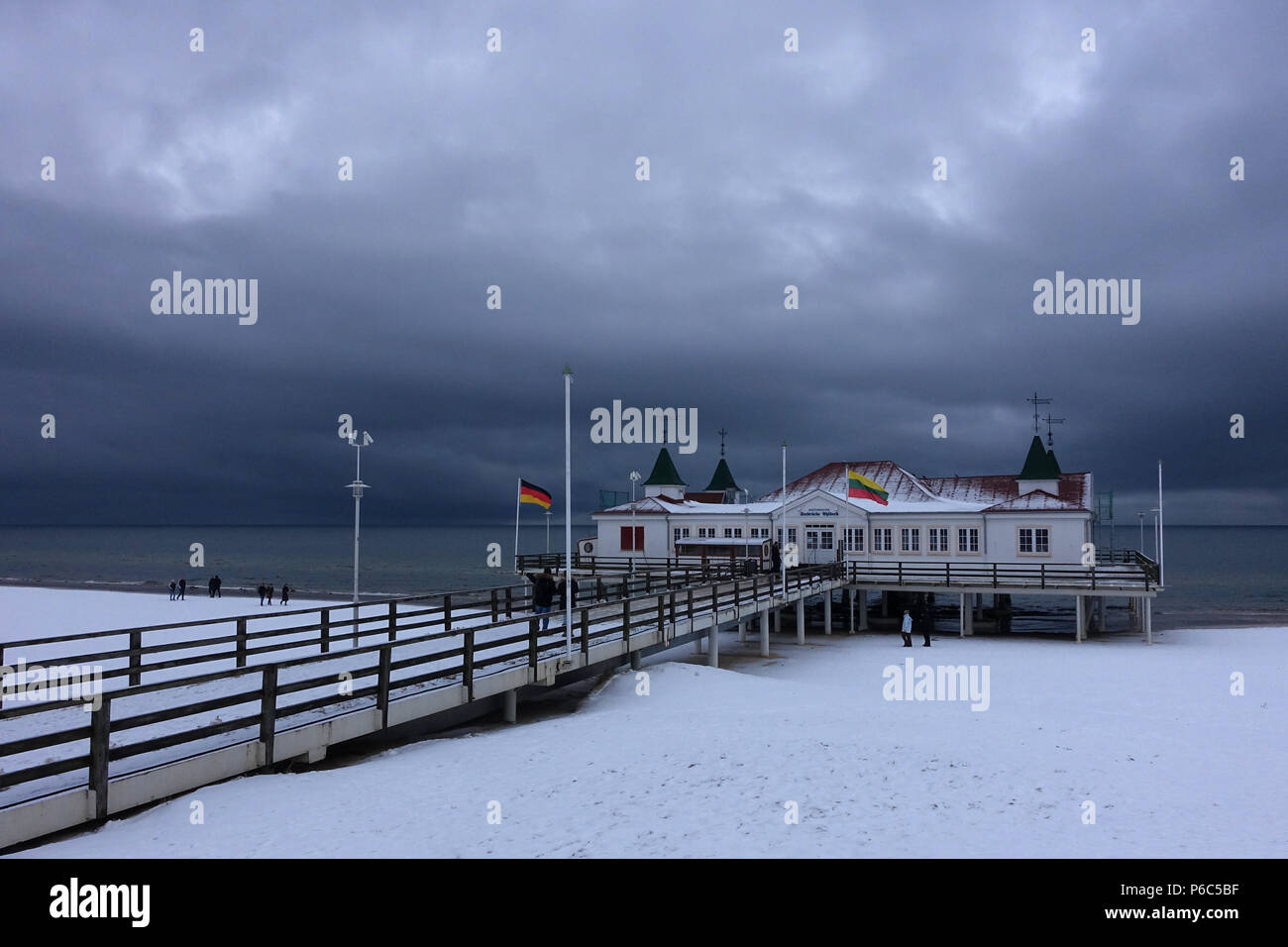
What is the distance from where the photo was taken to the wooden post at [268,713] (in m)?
9.74

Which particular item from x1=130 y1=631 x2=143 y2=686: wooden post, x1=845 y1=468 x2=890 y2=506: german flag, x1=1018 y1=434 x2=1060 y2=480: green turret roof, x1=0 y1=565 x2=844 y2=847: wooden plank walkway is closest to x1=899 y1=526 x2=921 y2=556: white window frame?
x1=845 y1=468 x2=890 y2=506: german flag

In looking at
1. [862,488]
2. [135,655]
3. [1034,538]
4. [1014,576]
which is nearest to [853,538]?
[862,488]

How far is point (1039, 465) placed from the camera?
4238cm

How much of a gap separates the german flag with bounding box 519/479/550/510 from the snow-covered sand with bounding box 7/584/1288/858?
6736 millimetres

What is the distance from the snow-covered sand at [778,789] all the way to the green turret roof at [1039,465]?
28.4 m

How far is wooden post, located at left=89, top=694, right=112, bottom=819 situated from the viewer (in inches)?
313

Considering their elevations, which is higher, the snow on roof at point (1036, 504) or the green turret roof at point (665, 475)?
the green turret roof at point (665, 475)

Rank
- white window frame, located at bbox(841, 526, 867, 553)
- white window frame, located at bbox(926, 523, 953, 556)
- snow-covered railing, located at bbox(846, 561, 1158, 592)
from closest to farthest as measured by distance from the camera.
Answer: snow-covered railing, located at bbox(846, 561, 1158, 592)
white window frame, located at bbox(926, 523, 953, 556)
white window frame, located at bbox(841, 526, 867, 553)

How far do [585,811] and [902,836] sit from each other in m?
3.29

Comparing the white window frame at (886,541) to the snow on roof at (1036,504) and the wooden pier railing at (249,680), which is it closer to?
the snow on roof at (1036,504)

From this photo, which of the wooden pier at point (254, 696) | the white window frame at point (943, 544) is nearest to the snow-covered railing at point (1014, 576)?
the white window frame at point (943, 544)

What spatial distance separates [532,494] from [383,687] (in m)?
9.39

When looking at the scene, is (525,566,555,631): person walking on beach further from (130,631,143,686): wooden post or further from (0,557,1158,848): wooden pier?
(130,631,143,686): wooden post

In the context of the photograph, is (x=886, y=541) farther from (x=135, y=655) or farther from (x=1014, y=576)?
(x=135, y=655)
